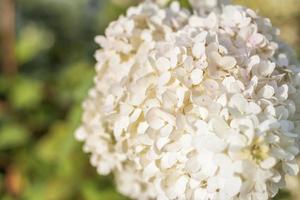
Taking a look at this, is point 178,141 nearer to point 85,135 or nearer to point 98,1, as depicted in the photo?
point 85,135

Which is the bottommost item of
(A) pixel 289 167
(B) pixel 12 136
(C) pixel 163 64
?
(A) pixel 289 167

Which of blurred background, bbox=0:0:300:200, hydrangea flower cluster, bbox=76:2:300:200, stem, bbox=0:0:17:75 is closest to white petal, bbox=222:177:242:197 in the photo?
hydrangea flower cluster, bbox=76:2:300:200

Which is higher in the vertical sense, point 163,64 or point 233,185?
point 163,64

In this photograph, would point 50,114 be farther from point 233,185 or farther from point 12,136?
point 233,185

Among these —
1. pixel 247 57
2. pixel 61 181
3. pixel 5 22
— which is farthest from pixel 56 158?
pixel 247 57

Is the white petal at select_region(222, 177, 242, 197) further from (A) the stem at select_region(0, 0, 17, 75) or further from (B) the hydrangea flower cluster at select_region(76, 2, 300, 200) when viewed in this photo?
(A) the stem at select_region(0, 0, 17, 75)

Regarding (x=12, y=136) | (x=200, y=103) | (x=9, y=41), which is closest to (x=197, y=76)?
(x=200, y=103)

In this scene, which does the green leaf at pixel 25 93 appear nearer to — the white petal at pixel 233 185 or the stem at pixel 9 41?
the stem at pixel 9 41
